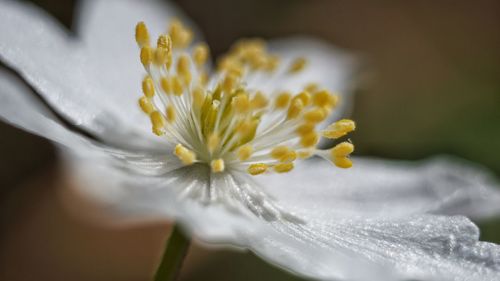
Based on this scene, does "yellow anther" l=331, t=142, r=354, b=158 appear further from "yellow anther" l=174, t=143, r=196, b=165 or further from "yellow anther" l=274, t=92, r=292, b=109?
"yellow anther" l=174, t=143, r=196, b=165

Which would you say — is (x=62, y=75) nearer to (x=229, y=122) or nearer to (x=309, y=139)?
(x=229, y=122)

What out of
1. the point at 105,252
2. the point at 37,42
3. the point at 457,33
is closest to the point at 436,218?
the point at 37,42

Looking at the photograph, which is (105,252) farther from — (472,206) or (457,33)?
(457,33)

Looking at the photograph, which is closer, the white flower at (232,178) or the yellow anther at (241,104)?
the white flower at (232,178)

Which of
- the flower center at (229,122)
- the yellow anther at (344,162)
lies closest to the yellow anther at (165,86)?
the flower center at (229,122)

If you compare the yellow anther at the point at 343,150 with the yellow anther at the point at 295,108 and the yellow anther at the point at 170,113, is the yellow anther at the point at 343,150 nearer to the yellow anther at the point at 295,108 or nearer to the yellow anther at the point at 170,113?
the yellow anther at the point at 295,108

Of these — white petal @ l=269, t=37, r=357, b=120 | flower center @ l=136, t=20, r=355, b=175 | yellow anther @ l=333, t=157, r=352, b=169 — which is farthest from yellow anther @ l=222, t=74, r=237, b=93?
white petal @ l=269, t=37, r=357, b=120

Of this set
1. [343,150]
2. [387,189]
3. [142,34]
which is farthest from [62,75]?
[387,189]
